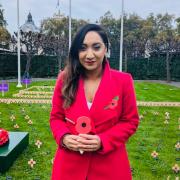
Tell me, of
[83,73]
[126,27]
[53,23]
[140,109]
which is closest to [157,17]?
[126,27]

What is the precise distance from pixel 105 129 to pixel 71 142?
226 millimetres

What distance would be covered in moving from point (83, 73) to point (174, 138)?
505 cm

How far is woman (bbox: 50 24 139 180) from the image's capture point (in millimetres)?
1903

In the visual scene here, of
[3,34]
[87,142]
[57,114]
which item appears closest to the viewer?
[87,142]

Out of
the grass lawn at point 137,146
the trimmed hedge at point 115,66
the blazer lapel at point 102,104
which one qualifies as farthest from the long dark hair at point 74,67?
the trimmed hedge at point 115,66

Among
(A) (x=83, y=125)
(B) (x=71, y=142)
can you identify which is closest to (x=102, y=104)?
(A) (x=83, y=125)

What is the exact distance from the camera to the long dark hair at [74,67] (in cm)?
198

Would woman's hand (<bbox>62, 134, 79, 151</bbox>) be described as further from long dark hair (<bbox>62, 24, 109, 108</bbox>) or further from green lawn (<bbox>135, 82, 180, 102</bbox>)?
green lawn (<bbox>135, 82, 180, 102</bbox>)

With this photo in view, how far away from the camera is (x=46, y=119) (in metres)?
8.54

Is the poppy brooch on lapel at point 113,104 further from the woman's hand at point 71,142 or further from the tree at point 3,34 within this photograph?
the tree at point 3,34

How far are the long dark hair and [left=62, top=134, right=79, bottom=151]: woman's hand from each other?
0.20 metres

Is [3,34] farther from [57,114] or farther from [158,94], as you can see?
[57,114]

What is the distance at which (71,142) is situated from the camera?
1843 millimetres

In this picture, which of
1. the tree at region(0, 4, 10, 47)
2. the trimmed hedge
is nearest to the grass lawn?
the trimmed hedge
